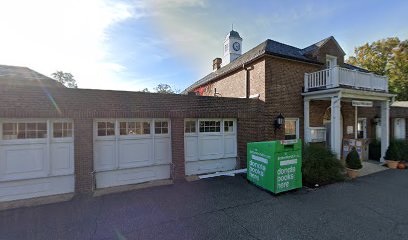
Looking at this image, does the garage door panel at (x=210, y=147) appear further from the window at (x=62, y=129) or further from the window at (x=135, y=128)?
the window at (x=62, y=129)

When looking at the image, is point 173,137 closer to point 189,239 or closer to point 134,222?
point 134,222

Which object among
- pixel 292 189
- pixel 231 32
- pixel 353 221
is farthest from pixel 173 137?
pixel 231 32

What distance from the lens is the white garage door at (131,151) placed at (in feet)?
21.7

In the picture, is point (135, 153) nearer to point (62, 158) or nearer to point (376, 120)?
point (62, 158)

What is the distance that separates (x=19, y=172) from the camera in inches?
223

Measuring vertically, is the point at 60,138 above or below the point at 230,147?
above

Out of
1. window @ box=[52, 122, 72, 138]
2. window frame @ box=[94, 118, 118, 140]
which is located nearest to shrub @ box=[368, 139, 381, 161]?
window frame @ box=[94, 118, 118, 140]

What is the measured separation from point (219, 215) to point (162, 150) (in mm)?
3529

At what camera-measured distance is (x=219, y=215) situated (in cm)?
479

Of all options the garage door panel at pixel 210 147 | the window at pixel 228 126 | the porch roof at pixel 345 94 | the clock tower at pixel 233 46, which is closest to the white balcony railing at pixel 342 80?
the porch roof at pixel 345 94

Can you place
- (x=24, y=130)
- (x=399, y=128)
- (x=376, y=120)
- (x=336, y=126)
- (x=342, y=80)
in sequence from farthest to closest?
(x=399, y=128), (x=376, y=120), (x=342, y=80), (x=336, y=126), (x=24, y=130)

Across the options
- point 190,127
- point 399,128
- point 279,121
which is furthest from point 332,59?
point 190,127

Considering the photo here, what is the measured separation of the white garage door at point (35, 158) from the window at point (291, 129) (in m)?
9.46

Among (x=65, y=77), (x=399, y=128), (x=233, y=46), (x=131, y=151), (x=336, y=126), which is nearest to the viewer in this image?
(x=131, y=151)
